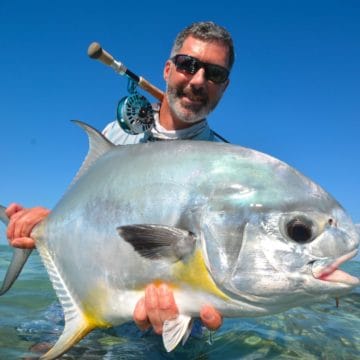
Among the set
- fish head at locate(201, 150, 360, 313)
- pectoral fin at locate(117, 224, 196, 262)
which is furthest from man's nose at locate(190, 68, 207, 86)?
pectoral fin at locate(117, 224, 196, 262)

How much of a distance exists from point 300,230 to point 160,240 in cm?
57

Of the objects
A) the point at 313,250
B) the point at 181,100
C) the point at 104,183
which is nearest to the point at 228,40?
the point at 181,100

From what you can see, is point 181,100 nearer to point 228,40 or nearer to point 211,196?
point 228,40

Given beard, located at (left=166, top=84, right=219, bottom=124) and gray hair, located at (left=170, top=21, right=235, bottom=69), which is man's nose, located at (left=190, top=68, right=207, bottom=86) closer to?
beard, located at (left=166, top=84, right=219, bottom=124)

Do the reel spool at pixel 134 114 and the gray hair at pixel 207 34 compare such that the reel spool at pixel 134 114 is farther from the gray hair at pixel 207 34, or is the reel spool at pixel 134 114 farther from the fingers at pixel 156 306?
the fingers at pixel 156 306

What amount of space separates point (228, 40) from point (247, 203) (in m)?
2.51

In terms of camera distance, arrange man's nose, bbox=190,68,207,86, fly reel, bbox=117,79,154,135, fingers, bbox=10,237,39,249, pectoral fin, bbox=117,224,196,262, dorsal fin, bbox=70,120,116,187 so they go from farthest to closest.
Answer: man's nose, bbox=190,68,207,86
fly reel, bbox=117,79,154,135
fingers, bbox=10,237,39,249
dorsal fin, bbox=70,120,116,187
pectoral fin, bbox=117,224,196,262

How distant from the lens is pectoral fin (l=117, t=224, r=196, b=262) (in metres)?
1.87

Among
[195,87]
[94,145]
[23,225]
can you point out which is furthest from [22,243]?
[195,87]

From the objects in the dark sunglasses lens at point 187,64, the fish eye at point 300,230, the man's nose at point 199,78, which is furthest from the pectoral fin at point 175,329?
the dark sunglasses lens at point 187,64

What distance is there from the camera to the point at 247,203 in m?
1.88

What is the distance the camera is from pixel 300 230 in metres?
1.79

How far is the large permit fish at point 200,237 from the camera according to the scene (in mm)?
1771

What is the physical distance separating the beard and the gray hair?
0.50 m
